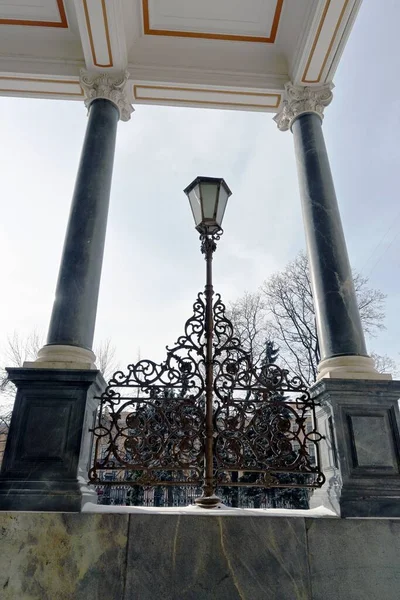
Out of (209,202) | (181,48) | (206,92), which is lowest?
(209,202)

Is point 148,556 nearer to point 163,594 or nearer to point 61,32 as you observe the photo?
point 163,594

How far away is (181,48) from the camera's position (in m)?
6.82

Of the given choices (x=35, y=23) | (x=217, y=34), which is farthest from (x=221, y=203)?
(x=35, y=23)

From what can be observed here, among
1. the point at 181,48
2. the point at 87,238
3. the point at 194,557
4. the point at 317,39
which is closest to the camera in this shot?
the point at 194,557

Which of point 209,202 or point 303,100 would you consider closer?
point 209,202

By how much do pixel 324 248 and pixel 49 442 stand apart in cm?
371

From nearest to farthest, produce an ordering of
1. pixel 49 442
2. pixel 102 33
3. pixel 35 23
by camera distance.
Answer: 1. pixel 49 442
2. pixel 102 33
3. pixel 35 23

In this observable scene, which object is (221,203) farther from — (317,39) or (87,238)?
(317,39)

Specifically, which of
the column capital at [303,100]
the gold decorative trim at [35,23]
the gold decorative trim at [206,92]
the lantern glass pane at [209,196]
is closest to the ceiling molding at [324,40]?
the column capital at [303,100]

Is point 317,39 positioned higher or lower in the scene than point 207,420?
higher

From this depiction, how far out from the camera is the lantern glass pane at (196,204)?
14.2ft

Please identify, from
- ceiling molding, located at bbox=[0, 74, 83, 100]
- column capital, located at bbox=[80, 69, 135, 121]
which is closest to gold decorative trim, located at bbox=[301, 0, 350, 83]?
column capital, located at bbox=[80, 69, 135, 121]

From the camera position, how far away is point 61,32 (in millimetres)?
6434

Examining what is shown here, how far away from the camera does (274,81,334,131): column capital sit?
609cm
